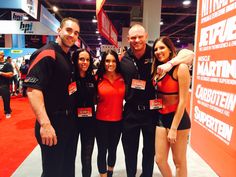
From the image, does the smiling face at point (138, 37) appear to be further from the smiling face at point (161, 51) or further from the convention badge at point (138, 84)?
the convention badge at point (138, 84)

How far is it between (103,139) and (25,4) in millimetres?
3679

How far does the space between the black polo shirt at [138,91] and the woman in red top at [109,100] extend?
0.09m

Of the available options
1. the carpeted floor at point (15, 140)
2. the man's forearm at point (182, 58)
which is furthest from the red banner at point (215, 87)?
the carpeted floor at point (15, 140)

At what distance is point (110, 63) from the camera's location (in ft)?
7.43

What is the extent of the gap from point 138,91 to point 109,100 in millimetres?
284

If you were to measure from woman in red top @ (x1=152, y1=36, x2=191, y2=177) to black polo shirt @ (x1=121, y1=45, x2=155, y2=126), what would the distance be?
0.32 feet

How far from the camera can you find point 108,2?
915 centimetres

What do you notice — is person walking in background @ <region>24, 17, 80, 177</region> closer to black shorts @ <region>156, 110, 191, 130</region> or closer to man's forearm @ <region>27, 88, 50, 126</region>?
man's forearm @ <region>27, 88, 50, 126</region>

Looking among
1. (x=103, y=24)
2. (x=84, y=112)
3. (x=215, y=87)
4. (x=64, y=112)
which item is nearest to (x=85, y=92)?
(x=84, y=112)

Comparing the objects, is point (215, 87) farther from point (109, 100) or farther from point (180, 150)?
point (109, 100)

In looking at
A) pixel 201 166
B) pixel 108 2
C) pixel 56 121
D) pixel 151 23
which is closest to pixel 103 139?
pixel 56 121

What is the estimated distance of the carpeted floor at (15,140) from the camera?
10.3 feet

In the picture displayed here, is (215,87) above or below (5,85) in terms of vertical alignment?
above

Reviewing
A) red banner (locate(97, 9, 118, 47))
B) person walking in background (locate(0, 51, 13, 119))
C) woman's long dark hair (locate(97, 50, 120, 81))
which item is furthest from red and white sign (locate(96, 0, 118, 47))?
person walking in background (locate(0, 51, 13, 119))
